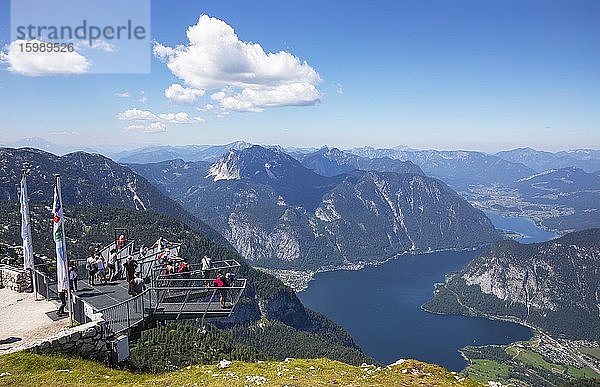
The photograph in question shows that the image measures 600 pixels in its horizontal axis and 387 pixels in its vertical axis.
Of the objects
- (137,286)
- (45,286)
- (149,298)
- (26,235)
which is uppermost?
(26,235)

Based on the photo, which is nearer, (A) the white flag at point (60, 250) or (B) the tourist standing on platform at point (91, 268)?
(A) the white flag at point (60, 250)

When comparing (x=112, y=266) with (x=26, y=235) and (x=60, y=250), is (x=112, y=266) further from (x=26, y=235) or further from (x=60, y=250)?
(x=26, y=235)

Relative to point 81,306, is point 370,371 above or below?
below

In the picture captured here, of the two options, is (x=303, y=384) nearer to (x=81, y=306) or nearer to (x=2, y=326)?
(x=81, y=306)

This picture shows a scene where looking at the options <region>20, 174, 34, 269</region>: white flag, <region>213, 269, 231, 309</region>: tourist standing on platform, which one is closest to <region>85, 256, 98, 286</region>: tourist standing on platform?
<region>20, 174, 34, 269</region>: white flag

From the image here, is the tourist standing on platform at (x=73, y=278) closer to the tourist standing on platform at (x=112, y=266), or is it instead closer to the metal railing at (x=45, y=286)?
the metal railing at (x=45, y=286)

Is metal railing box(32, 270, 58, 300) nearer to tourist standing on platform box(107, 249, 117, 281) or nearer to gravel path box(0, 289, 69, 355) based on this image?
gravel path box(0, 289, 69, 355)

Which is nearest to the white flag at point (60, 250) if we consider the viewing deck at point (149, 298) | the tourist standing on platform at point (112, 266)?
the viewing deck at point (149, 298)

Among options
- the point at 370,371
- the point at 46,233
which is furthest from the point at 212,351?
the point at 370,371

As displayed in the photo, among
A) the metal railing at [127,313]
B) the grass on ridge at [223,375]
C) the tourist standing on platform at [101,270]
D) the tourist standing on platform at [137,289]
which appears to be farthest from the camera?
the tourist standing on platform at [101,270]

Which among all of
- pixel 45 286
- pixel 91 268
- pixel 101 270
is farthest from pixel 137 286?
pixel 45 286

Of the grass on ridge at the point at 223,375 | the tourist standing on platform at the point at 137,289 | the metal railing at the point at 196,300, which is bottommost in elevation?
the grass on ridge at the point at 223,375
